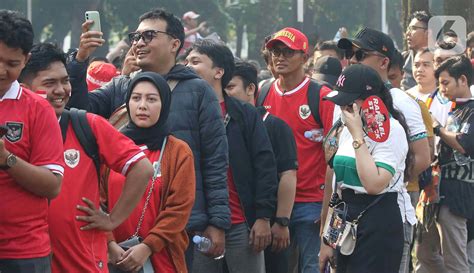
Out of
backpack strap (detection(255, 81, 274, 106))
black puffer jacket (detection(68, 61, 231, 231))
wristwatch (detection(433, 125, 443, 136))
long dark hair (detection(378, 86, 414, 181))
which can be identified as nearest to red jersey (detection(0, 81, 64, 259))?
black puffer jacket (detection(68, 61, 231, 231))

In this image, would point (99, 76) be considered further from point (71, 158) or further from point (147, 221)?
point (71, 158)

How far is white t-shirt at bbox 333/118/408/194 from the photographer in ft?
22.1

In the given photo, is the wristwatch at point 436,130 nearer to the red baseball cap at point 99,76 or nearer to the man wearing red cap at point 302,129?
the man wearing red cap at point 302,129

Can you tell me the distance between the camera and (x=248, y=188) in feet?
25.5

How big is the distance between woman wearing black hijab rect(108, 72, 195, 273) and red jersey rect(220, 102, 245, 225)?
51.6 inches

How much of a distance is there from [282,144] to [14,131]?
3485mm

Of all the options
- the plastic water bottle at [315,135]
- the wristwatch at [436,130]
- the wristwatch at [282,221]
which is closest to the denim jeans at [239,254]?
the wristwatch at [282,221]

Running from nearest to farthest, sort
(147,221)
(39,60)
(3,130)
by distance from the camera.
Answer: (3,130)
(39,60)
(147,221)

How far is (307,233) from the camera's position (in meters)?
8.48

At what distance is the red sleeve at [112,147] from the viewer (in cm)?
553

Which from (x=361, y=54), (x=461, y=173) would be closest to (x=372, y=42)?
(x=361, y=54)

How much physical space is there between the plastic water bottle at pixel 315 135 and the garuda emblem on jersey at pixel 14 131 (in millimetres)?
3959

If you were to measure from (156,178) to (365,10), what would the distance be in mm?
39144

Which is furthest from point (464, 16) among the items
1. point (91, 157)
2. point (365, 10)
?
point (365, 10)
